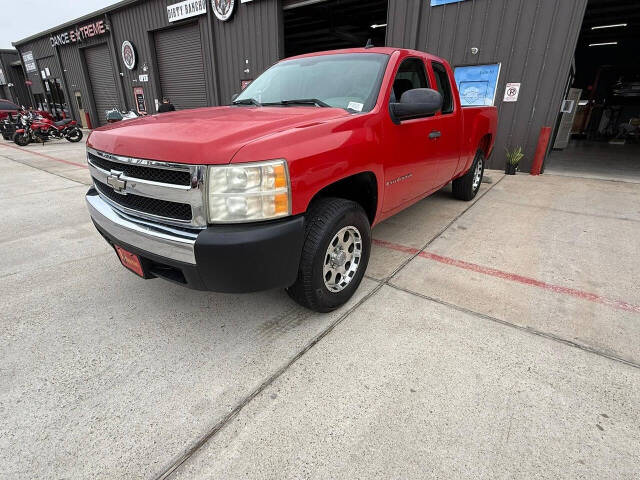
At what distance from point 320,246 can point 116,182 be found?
1375 mm

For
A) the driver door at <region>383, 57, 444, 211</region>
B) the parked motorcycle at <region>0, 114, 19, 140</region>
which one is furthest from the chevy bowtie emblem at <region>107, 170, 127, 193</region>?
the parked motorcycle at <region>0, 114, 19, 140</region>

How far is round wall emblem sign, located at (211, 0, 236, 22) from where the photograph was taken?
11.3 m

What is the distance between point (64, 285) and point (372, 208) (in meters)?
2.76

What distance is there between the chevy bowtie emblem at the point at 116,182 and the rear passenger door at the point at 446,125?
287 cm

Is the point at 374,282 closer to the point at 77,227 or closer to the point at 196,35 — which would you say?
the point at 77,227

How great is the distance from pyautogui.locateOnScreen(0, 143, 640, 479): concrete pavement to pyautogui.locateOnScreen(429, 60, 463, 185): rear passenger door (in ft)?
3.35

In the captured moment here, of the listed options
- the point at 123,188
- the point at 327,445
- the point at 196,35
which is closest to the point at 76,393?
the point at 123,188

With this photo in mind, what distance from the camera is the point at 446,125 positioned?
368 centimetres

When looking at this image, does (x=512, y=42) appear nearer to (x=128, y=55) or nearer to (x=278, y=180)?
(x=278, y=180)

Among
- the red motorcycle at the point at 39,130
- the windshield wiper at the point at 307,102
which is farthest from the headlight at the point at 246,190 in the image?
the red motorcycle at the point at 39,130

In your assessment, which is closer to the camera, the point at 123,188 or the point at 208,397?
the point at 208,397

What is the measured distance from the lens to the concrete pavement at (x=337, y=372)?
61.6 inches

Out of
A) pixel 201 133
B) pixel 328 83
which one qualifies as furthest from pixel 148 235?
pixel 328 83

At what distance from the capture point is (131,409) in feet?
5.91
